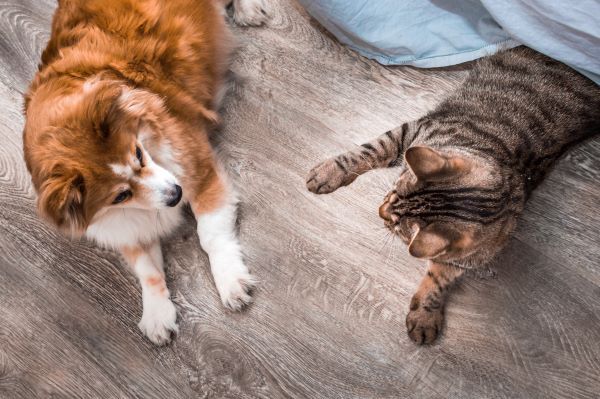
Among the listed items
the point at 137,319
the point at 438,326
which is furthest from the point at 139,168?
the point at 438,326

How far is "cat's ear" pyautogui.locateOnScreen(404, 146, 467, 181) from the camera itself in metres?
1.42

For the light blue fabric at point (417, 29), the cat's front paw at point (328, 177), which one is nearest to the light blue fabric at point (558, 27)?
the light blue fabric at point (417, 29)

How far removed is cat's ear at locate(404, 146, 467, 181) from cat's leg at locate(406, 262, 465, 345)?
469 millimetres

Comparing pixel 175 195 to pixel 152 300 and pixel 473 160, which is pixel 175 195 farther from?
pixel 473 160

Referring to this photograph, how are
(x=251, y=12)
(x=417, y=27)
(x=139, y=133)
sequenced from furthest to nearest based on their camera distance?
(x=251, y=12), (x=417, y=27), (x=139, y=133)

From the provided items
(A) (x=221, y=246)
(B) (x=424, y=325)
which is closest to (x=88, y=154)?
(A) (x=221, y=246)

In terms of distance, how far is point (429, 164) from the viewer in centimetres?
143

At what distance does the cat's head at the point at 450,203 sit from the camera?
1.45 metres

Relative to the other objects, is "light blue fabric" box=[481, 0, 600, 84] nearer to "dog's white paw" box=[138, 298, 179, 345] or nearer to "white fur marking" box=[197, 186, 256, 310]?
"white fur marking" box=[197, 186, 256, 310]

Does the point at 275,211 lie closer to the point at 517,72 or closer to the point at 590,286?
the point at 517,72

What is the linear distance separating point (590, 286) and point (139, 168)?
5.47 ft

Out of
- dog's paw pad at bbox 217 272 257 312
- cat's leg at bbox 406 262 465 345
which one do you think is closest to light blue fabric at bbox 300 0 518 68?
cat's leg at bbox 406 262 465 345

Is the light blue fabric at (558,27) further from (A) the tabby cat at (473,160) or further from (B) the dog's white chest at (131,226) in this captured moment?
(B) the dog's white chest at (131,226)

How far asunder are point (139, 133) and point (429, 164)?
0.93m
